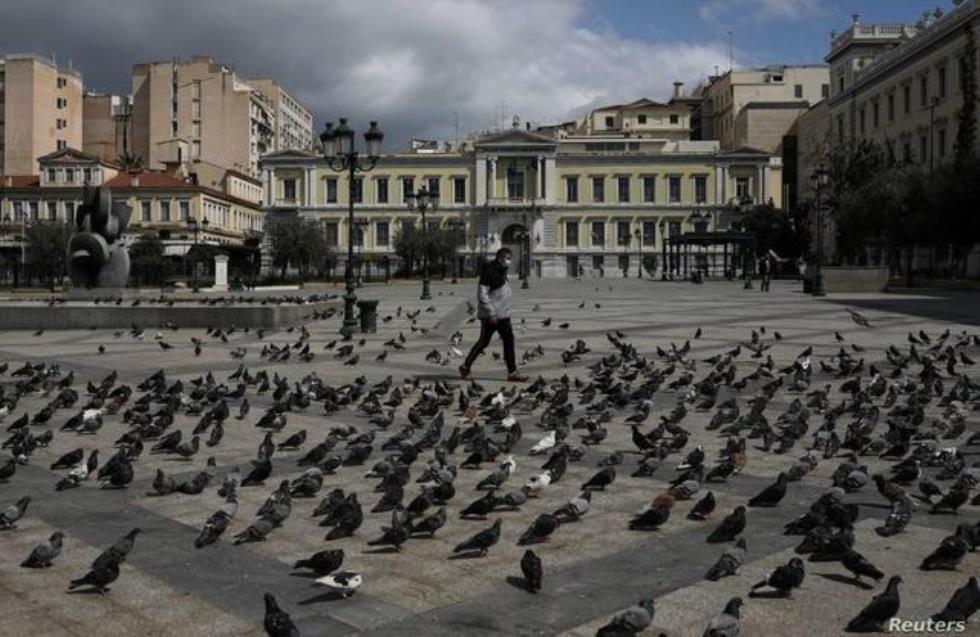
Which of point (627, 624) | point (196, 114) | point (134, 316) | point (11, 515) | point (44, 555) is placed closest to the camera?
point (627, 624)

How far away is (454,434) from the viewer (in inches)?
298

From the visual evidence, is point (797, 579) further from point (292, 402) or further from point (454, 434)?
point (292, 402)

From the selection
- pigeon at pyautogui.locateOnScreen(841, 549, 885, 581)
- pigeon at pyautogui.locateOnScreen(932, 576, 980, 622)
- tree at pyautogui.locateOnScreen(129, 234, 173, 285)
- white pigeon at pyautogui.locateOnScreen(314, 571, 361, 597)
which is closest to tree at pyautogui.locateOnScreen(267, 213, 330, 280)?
tree at pyautogui.locateOnScreen(129, 234, 173, 285)

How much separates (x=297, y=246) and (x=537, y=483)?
7105 cm

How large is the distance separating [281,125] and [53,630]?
121 m

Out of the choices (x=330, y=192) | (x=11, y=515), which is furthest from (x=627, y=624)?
(x=330, y=192)

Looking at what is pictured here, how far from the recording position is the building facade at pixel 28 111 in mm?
92812

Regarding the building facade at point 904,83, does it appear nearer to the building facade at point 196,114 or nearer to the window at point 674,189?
the window at point 674,189

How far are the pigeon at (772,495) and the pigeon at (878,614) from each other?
1.90m

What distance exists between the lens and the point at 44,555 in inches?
190

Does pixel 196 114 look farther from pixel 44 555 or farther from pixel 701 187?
pixel 44 555

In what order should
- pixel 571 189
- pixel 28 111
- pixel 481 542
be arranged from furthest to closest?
pixel 571 189 < pixel 28 111 < pixel 481 542

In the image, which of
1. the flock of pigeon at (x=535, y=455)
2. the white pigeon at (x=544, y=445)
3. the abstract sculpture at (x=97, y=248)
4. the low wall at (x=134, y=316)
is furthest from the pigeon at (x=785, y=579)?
the abstract sculpture at (x=97, y=248)

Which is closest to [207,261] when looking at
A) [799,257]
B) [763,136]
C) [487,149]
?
[487,149]
